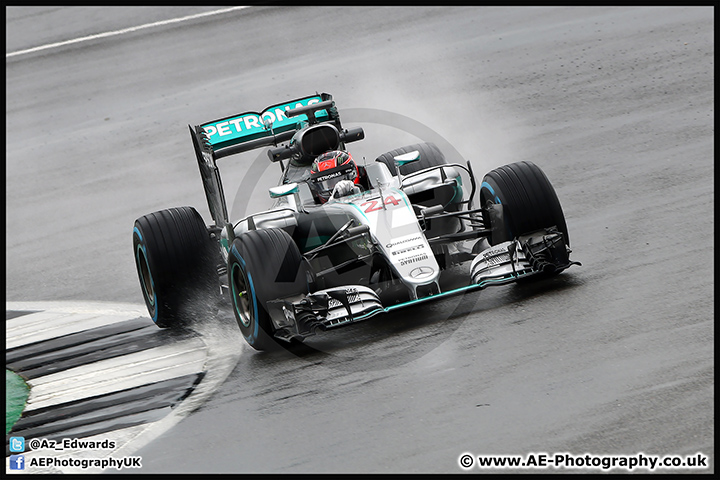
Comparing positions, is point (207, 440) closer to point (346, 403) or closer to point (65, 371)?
point (346, 403)

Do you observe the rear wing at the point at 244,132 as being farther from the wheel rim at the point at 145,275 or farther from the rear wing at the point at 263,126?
the wheel rim at the point at 145,275

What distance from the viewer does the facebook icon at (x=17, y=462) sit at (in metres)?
7.12

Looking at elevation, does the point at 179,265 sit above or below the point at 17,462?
above

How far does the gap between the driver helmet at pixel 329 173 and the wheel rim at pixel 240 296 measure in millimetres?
1486

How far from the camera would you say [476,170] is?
1435 centimetres

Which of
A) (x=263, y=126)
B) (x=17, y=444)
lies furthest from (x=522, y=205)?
(x=17, y=444)

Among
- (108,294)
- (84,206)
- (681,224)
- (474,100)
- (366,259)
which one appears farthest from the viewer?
(474,100)

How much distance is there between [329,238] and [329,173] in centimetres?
79

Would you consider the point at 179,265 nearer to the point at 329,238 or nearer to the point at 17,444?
the point at 329,238

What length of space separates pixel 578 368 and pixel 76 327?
5755 millimetres

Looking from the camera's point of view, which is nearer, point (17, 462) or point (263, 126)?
point (17, 462)
